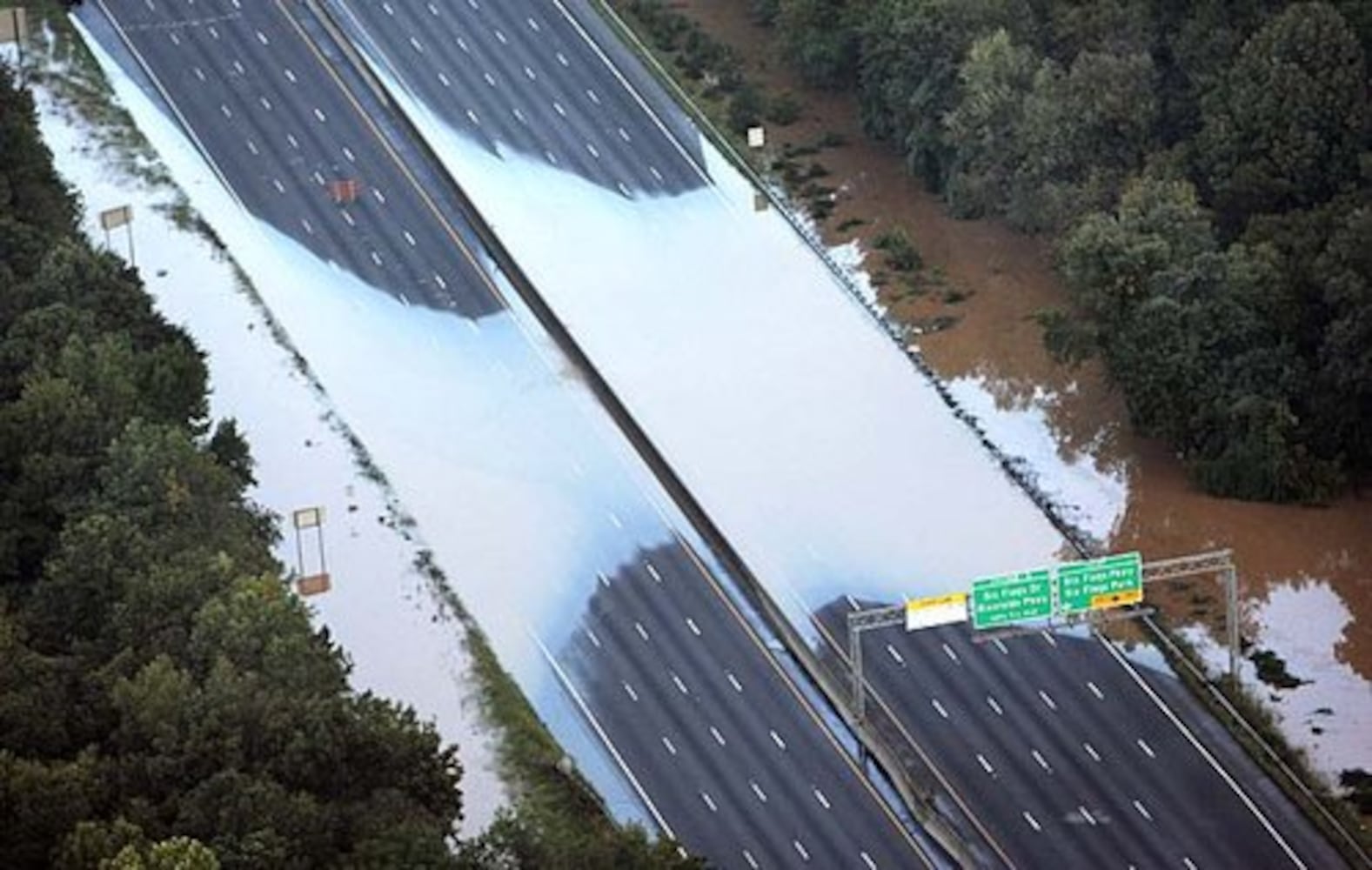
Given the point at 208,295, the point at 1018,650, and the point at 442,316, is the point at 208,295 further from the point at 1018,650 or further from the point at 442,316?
the point at 1018,650

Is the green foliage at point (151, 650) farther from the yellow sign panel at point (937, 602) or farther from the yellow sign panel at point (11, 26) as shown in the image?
the yellow sign panel at point (11, 26)

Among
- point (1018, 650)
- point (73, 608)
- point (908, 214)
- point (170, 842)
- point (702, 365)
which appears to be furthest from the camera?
point (908, 214)

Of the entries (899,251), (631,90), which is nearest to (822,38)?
(631,90)

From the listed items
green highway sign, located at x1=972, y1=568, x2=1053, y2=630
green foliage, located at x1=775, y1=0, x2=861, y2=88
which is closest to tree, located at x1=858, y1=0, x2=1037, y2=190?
green foliage, located at x1=775, y1=0, x2=861, y2=88

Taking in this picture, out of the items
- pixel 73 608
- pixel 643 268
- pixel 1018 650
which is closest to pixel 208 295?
pixel 643 268

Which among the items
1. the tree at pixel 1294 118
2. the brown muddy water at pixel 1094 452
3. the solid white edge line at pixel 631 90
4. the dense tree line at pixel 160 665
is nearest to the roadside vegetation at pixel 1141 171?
the tree at pixel 1294 118

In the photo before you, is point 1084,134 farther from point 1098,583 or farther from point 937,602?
point 937,602

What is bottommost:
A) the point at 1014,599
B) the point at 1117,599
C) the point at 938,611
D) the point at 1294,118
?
the point at 938,611
